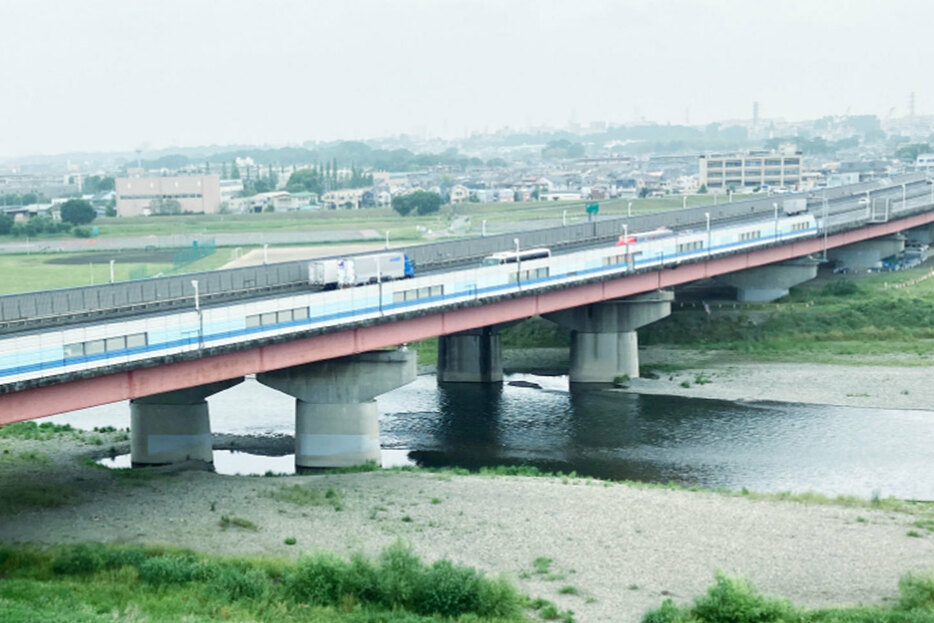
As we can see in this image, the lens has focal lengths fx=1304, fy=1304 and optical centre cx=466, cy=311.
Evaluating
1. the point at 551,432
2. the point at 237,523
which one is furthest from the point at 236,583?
the point at 551,432

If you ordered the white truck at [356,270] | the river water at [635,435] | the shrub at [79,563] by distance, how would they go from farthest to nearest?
the white truck at [356,270]
the river water at [635,435]
the shrub at [79,563]

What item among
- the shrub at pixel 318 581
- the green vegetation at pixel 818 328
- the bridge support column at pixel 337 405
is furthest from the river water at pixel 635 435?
the shrub at pixel 318 581

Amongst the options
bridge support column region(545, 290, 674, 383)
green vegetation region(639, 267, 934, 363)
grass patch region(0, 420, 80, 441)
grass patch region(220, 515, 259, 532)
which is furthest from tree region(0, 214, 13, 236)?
grass patch region(220, 515, 259, 532)

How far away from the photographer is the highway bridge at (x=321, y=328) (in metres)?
38.2

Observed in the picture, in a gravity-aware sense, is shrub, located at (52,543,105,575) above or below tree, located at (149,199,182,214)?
below

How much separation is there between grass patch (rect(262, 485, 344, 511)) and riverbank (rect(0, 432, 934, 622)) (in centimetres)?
6

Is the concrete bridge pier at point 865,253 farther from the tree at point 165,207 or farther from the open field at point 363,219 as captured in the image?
the tree at point 165,207

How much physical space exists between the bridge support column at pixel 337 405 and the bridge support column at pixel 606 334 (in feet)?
63.9

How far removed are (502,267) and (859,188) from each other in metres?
76.2

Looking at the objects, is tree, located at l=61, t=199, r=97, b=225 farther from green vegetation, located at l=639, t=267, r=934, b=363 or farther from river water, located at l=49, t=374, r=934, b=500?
green vegetation, located at l=639, t=267, r=934, b=363

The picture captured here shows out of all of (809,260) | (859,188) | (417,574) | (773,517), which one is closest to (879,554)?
(773,517)

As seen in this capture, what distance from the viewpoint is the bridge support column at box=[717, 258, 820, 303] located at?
8156 centimetres

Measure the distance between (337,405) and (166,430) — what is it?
658 cm

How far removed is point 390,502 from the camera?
40125mm
